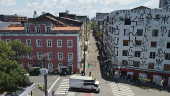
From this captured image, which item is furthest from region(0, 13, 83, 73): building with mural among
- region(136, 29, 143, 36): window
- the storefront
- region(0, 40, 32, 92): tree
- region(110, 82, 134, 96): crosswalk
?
region(0, 40, 32, 92): tree

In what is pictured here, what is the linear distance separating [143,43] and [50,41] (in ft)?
78.9

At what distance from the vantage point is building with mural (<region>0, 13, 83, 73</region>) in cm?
3569

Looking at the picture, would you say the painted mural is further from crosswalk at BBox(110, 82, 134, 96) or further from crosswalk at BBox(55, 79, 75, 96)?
crosswalk at BBox(55, 79, 75, 96)

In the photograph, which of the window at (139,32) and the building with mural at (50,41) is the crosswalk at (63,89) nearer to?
the building with mural at (50,41)

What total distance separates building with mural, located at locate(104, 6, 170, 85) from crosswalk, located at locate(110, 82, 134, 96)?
5127mm

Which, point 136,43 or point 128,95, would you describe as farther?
point 136,43

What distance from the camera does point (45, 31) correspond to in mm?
35969

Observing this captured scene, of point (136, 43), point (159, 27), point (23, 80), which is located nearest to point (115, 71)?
point (136, 43)

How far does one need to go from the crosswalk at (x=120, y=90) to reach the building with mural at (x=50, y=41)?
1148 cm

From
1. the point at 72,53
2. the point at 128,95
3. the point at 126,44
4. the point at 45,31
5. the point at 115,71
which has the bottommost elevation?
the point at 128,95

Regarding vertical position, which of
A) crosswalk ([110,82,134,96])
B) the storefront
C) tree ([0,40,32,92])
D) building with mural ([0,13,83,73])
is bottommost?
crosswalk ([110,82,134,96])

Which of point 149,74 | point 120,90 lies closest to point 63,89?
point 120,90

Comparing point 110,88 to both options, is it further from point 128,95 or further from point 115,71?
point 115,71

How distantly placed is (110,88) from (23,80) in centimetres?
1870
